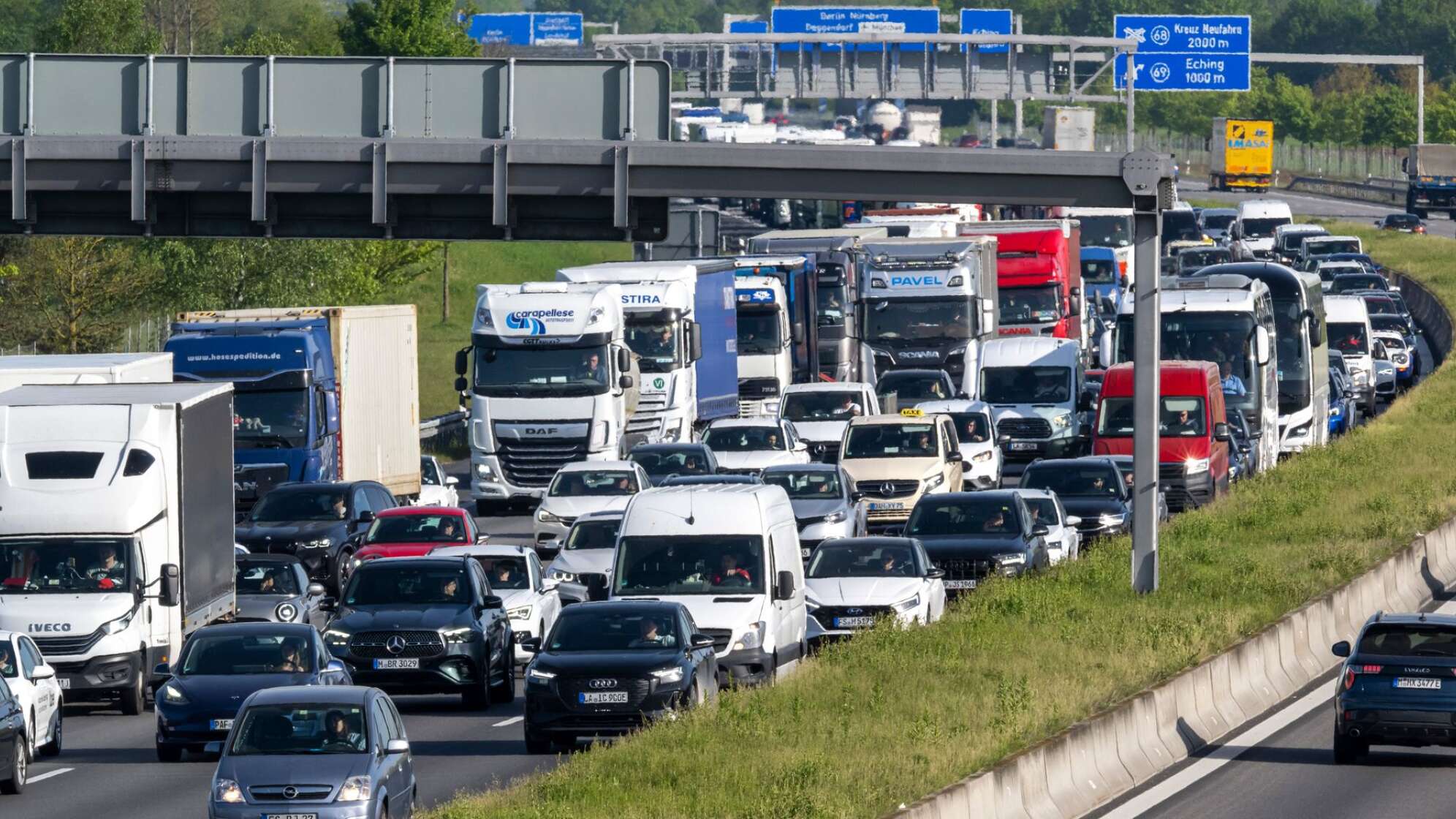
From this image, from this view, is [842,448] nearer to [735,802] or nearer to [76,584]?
[76,584]

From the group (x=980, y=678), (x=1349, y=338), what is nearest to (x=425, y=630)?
(x=980, y=678)

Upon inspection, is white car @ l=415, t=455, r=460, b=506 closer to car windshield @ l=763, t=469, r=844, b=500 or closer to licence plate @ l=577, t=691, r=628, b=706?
car windshield @ l=763, t=469, r=844, b=500

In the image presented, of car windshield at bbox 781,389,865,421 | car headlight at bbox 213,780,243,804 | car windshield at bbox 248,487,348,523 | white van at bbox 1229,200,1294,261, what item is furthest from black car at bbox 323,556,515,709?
white van at bbox 1229,200,1294,261

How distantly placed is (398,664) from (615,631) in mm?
3919

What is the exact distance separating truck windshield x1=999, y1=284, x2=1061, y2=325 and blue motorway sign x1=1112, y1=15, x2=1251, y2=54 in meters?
Answer: 25.0

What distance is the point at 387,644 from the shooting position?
931 inches

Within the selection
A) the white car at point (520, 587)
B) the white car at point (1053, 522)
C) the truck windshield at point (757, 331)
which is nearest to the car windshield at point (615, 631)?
the white car at point (520, 587)

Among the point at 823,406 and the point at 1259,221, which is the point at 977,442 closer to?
the point at 823,406

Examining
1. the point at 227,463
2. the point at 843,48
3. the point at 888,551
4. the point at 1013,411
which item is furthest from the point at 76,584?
the point at 843,48

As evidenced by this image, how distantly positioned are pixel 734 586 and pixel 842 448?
15409 mm

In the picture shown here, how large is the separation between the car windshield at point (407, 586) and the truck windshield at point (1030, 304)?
105 ft

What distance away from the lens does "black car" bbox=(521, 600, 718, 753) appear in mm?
19859

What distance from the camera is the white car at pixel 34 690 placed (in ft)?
67.1

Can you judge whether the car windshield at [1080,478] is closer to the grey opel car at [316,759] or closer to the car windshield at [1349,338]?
the grey opel car at [316,759]
